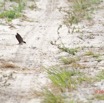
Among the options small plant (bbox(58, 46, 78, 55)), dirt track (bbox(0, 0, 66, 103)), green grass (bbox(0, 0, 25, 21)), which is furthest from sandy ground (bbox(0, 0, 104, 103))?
green grass (bbox(0, 0, 25, 21))

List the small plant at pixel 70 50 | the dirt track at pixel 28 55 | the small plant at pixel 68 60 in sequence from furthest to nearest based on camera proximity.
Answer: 1. the small plant at pixel 70 50
2. the small plant at pixel 68 60
3. the dirt track at pixel 28 55

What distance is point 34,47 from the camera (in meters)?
9.04

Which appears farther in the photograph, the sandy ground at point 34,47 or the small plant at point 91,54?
the small plant at point 91,54

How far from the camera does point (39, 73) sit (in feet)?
23.6

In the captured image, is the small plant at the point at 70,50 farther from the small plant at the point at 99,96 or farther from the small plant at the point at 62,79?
the small plant at the point at 99,96

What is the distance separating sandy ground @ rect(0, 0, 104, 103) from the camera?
21.0ft

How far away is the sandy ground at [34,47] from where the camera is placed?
6402 mm

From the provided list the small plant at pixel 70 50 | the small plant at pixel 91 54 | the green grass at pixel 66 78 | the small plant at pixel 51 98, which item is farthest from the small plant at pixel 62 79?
the small plant at pixel 70 50

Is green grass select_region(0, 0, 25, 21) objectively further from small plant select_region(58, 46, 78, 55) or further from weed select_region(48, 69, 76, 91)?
weed select_region(48, 69, 76, 91)

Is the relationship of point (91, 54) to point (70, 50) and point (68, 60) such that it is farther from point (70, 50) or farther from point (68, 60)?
point (68, 60)

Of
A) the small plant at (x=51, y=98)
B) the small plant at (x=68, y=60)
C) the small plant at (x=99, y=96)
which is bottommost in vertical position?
the small plant at (x=99, y=96)

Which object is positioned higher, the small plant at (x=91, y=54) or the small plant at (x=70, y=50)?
Result: the small plant at (x=70, y=50)

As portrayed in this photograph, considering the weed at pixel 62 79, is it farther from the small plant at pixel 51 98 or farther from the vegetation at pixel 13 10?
the vegetation at pixel 13 10

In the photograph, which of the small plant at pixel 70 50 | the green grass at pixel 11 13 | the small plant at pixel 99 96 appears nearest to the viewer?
the small plant at pixel 99 96
